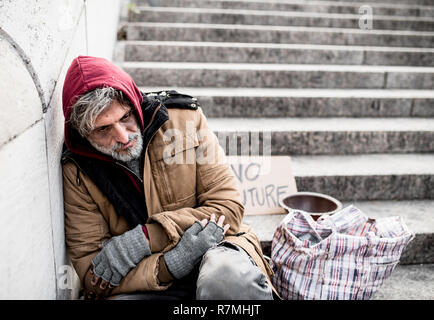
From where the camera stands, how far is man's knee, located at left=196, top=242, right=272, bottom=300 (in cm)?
142

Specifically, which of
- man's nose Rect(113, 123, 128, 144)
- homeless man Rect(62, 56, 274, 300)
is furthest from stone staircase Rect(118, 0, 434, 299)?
man's nose Rect(113, 123, 128, 144)

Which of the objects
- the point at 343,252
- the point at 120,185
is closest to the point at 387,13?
the point at 343,252

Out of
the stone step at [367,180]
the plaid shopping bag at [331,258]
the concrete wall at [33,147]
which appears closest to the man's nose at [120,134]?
the concrete wall at [33,147]

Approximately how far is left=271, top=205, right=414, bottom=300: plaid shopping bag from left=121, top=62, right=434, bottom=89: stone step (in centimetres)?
210

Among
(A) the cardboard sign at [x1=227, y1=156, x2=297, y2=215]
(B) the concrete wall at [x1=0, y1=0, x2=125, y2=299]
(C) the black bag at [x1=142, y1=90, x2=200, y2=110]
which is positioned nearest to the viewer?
(B) the concrete wall at [x1=0, y1=0, x2=125, y2=299]

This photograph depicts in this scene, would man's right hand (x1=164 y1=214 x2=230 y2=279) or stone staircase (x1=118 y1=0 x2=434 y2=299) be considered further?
stone staircase (x1=118 y1=0 x2=434 y2=299)

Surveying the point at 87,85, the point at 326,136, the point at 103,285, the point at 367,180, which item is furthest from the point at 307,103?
the point at 103,285

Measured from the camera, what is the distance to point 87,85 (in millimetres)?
1630

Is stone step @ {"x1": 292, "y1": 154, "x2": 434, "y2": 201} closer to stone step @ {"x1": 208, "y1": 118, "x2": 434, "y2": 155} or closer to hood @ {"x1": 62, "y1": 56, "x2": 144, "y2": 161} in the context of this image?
stone step @ {"x1": 208, "y1": 118, "x2": 434, "y2": 155}

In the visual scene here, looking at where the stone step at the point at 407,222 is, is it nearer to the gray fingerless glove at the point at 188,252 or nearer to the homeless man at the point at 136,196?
the homeless man at the point at 136,196

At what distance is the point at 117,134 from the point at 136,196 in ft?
1.18

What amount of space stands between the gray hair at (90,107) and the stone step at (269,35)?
3.09 m

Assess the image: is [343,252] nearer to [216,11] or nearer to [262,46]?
[262,46]

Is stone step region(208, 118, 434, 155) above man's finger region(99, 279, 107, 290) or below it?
above
